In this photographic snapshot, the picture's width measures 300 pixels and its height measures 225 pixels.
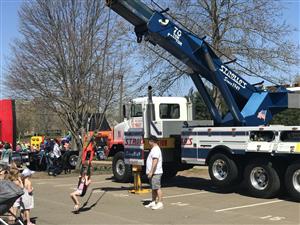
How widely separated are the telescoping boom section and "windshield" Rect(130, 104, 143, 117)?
8.12ft

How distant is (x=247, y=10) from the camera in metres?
21.4

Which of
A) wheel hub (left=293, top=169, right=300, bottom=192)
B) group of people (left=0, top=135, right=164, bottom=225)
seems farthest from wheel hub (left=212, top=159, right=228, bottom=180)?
group of people (left=0, top=135, right=164, bottom=225)

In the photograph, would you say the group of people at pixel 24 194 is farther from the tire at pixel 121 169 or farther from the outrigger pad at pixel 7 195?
the tire at pixel 121 169

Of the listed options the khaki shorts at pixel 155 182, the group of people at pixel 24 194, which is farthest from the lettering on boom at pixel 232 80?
the group of people at pixel 24 194

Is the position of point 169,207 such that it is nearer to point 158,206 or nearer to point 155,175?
point 158,206

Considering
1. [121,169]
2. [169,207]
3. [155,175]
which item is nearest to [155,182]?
[155,175]

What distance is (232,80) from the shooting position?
14.0 metres

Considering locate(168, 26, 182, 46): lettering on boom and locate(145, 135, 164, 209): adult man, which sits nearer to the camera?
locate(145, 135, 164, 209): adult man

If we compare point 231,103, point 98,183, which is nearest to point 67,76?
point 98,183

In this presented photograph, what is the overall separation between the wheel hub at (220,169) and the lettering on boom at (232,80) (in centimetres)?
231

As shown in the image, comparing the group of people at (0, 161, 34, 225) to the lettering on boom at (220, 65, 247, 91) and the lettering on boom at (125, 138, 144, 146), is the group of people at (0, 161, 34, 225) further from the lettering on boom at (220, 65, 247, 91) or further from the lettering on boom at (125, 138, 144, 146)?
the lettering on boom at (220, 65, 247, 91)

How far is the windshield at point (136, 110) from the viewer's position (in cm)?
1617

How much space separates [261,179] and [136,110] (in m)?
5.44

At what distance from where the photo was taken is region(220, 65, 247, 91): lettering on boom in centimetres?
1399
